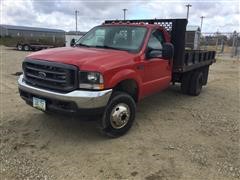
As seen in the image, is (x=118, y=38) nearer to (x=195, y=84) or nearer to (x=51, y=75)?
(x=51, y=75)

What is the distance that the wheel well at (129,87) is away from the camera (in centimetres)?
495

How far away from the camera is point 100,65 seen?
14.4ft

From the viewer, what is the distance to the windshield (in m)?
5.46

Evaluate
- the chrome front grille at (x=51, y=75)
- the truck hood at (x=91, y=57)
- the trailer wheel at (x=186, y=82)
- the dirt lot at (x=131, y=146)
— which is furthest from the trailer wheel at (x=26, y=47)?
the truck hood at (x=91, y=57)

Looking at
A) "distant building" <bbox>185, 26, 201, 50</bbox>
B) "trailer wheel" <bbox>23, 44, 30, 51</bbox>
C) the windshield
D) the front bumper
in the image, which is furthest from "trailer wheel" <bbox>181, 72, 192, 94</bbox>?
"trailer wheel" <bbox>23, 44, 30, 51</bbox>

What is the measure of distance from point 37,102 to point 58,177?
1491mm

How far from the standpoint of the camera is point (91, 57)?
4.59 meters

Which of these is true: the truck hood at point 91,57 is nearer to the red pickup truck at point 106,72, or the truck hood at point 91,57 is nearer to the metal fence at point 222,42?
the red pickup truck at point 106,72

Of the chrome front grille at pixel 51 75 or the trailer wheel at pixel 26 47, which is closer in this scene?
the chrome front grille at pixel 51 75

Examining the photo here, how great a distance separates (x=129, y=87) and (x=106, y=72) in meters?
0.89

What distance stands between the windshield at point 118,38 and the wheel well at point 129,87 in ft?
2.17

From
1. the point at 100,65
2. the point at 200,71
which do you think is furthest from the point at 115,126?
the point at 200,71

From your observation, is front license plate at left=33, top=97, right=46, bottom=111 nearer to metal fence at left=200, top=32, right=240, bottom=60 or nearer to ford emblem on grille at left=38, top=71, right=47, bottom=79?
ford emblem on grille at left=38, top=71, right=47, bottom=79

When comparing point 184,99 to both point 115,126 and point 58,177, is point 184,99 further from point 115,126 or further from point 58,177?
point 58,177
